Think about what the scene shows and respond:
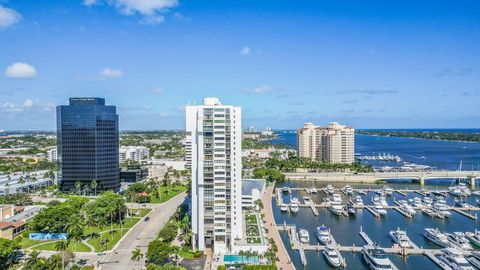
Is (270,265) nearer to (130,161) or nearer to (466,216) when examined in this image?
(466,216)

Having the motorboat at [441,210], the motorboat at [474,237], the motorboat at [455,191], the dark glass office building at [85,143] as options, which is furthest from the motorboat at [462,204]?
the dark glass office building at [85,143]

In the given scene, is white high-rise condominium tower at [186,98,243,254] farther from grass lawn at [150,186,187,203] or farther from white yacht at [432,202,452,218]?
white yacht at [432,202,452,218]

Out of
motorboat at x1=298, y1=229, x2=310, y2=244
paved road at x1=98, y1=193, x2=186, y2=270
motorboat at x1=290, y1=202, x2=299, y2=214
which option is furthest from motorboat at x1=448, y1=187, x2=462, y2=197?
paved road at x1=98, y1=193, x2=186, y2=270

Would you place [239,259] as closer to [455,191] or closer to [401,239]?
[401,239]

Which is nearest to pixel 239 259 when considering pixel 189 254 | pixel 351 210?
pixel 189 254

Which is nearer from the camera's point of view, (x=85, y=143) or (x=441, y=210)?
(x=441, y=210)

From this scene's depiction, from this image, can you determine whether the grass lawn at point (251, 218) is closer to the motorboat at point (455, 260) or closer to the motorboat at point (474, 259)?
the motorboat at point (455, 260)

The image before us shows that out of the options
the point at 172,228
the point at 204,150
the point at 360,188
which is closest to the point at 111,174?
the point at 172,228
